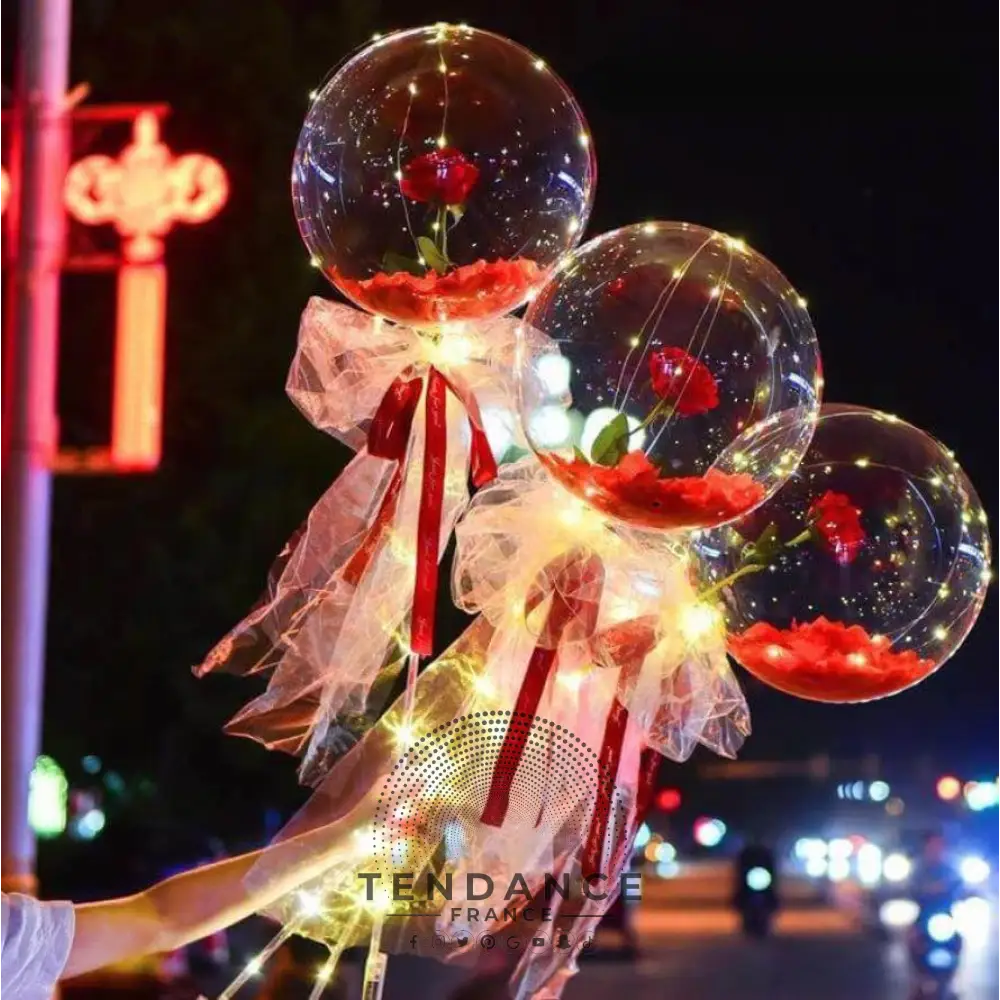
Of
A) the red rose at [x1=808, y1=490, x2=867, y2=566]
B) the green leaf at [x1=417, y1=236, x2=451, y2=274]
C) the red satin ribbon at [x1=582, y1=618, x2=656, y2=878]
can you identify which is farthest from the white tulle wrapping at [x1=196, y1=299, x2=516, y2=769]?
the red rose at [x1=808, y1=490, x2=867, y2=566]

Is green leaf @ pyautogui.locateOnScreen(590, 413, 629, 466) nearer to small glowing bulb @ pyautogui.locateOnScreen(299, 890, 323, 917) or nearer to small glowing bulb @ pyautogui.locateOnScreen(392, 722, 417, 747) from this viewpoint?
small glowing bulb @ pyautogui.locateOnScreen(392, 722, 417, 747)

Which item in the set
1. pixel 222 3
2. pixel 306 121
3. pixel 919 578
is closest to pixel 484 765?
pixel 919 578

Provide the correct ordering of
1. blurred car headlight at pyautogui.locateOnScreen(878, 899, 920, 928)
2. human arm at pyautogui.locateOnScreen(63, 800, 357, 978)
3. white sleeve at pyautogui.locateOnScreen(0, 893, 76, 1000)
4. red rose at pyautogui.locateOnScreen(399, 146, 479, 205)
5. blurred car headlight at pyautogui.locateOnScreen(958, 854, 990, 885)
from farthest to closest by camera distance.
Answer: blurred car headlight at pyautogui.locateOnScreen(878, 899, 920, 928) < blurred car headlight at pyautogui.locateOnScreen(958, 854, 990, 885) < red rose at pyautogui.locateOnScreen(399, 146, 479, 205) < human arm at pyautogui.locateOnScreen(63, 800, 357, 978) < white sleeve at pyautogui.locateOnScreen(0, 893, 76, 1000)

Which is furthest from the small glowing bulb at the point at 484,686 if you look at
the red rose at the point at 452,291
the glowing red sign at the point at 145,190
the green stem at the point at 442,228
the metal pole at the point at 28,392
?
the glowing red sign at the point at 145,190

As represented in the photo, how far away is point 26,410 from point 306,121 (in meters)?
5.19

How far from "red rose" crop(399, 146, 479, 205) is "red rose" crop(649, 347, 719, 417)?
1.48 ft

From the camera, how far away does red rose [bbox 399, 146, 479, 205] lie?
10.8ft

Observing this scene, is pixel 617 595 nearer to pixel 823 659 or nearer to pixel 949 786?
pixel 823 659

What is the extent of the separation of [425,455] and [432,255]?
34cm

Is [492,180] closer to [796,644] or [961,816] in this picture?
[796,644]

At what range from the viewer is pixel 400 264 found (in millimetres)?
3305

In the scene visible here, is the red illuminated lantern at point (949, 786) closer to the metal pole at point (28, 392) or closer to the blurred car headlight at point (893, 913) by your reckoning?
the blurred car headlight at point (893, 913)

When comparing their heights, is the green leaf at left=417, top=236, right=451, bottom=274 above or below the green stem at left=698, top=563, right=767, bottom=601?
above

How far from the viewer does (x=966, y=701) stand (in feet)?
35.4
